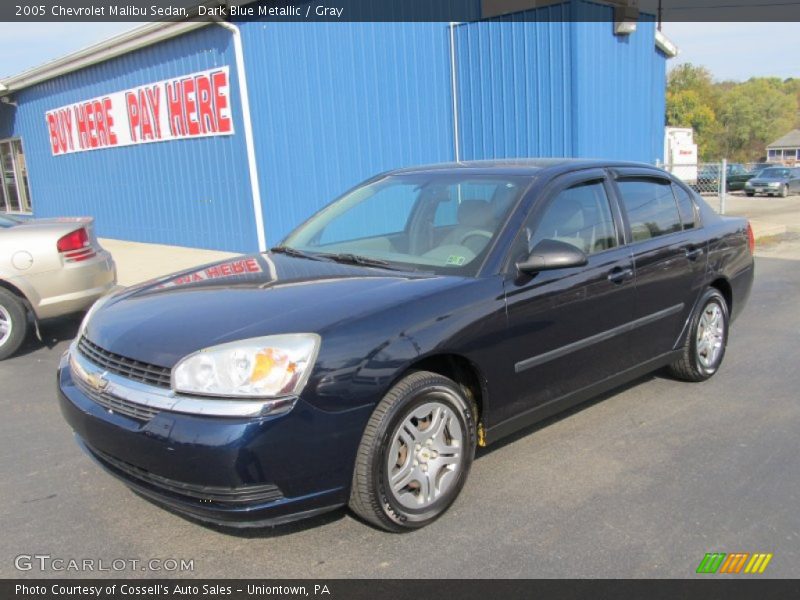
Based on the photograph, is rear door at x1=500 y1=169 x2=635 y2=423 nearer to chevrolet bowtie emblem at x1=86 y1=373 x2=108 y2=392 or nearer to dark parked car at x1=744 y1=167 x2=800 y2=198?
chevrolet bowtie emblem at x1=86 y1=373 x2=108 y2=392

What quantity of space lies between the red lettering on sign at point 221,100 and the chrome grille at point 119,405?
356 inches

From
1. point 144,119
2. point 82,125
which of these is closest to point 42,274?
point 144,119

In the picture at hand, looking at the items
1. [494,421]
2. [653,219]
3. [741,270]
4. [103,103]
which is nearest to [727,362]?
[741,270]

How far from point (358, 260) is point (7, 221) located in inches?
197

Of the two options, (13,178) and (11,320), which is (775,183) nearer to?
(13,178)

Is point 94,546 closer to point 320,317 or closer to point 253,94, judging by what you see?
point 320,317

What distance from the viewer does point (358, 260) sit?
3770 millimetres

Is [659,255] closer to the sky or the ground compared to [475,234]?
closer to the ground

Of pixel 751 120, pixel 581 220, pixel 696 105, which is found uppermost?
pixel 696 105

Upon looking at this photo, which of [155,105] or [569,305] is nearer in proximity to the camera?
[569,305]

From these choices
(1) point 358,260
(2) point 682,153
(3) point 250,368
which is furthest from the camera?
(2) point 682,153

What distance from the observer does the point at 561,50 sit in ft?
32.3

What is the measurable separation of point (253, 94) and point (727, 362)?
8318 mm

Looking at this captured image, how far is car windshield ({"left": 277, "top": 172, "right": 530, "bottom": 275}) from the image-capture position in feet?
12.0
